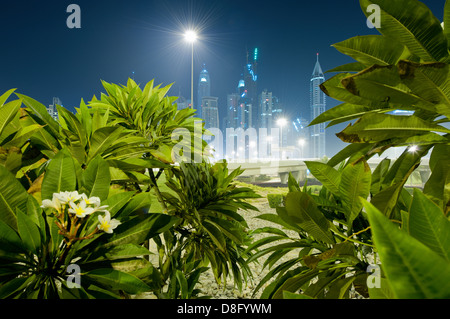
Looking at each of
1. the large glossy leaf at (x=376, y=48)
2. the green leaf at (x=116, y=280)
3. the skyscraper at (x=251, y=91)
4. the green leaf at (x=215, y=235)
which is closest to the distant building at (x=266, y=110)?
the skyscraper at (x=251, y=91)

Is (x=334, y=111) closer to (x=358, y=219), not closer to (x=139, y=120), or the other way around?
(x=358, y=219)

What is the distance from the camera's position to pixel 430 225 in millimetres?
263

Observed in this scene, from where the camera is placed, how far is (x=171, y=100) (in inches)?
55.4

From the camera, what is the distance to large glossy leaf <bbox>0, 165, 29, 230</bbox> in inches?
18.4

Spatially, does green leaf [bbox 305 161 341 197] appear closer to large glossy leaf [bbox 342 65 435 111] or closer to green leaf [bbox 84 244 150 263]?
large glossy leaf [bbox 342 65 435 111]

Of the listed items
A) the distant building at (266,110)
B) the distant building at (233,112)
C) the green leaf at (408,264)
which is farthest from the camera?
the distant building at (266,110)

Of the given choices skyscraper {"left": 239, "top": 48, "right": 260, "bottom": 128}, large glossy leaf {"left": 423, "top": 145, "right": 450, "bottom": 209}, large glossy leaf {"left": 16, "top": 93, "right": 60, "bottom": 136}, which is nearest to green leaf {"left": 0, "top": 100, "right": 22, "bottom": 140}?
large glossy leaf {"left": 16, "top": 93, "right": 60, "bottom": 136}

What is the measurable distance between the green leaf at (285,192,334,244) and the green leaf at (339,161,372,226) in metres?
0.07

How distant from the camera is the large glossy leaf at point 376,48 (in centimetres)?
50

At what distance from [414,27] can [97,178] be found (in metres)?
0.81

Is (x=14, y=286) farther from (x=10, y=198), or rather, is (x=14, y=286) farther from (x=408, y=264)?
(x=408, y=264)

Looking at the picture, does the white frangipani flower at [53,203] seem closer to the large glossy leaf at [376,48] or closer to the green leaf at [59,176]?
the green leaf at [59,176]

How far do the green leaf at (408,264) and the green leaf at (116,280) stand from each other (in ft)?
1.51

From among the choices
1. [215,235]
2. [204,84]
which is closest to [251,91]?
[204,84]
